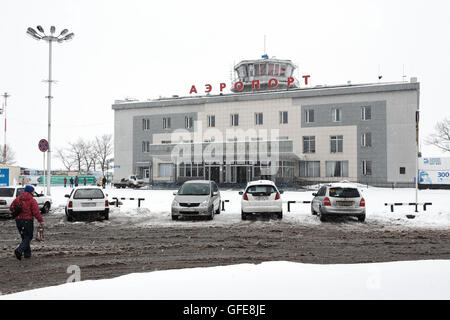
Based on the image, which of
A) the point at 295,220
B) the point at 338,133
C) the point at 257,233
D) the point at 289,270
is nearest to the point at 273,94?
the point at 338,133

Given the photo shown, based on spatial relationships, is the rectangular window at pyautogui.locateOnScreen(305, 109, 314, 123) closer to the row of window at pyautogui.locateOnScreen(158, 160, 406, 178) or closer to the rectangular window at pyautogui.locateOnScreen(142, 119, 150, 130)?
the row of window at pyautogui.locateOnScreen(158, 160, 406, 178)

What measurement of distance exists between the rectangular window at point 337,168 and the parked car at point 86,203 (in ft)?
111

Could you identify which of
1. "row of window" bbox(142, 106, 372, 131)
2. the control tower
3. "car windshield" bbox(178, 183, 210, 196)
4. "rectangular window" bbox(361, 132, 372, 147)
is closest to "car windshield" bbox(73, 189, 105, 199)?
"car windshield" bbox(178, 183, 210, 196)

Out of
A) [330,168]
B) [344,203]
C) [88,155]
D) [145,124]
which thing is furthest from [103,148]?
[344,203]

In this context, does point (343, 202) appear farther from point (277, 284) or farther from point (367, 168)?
point (367, 168)

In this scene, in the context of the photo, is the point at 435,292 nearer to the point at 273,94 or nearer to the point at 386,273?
the point at 386,273

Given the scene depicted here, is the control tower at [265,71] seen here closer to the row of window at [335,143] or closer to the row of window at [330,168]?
the row of window at [335,143]

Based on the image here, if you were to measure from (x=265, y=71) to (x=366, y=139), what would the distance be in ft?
57.2

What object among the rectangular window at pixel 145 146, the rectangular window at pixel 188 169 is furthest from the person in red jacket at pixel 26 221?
the rectangular window at pixel 145 146

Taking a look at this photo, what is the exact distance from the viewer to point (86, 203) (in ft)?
51.4

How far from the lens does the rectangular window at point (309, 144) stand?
45.8 meters

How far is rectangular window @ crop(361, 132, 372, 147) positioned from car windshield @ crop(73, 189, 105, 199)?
35.3 meters

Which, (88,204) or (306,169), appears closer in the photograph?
(88,204)
